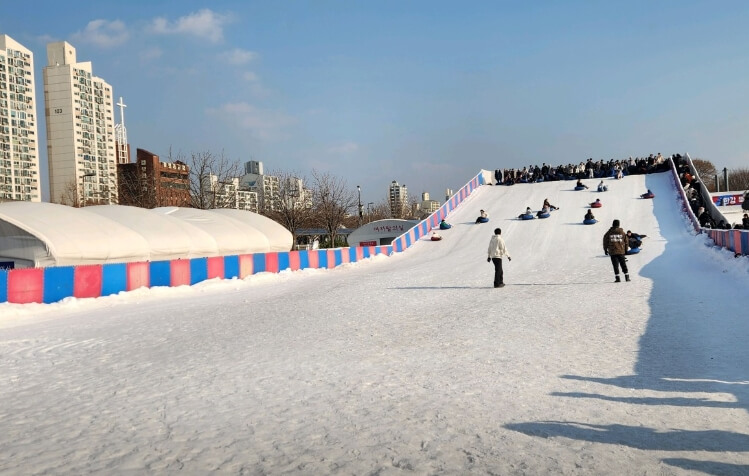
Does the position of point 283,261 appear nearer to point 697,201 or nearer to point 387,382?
point 387,382

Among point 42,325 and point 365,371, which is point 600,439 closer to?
point 365,371

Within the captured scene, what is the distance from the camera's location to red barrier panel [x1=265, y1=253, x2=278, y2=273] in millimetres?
21089

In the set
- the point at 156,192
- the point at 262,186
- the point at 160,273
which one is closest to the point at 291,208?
the point at 156,192

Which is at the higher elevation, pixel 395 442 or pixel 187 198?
pixel 187 198

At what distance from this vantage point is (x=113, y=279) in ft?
50.5

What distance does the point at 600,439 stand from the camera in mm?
4461

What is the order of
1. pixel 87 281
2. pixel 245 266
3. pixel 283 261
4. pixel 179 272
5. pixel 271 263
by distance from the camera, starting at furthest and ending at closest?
pixel 283 261 < pixel 271 263 < pixel 245 266 < pixel 179 272 < pixel 87 281

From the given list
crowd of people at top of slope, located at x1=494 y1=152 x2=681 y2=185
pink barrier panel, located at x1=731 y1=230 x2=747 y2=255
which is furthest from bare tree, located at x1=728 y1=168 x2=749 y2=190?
pink barrier panel, located at x1=731 y1=230 x2=747 y2=255

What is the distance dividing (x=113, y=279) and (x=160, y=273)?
1.52 m

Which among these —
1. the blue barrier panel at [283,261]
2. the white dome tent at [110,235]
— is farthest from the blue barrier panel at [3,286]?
the blue barrier panel at [283,261]

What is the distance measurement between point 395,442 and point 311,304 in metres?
8.83

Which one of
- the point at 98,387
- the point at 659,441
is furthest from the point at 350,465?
the point at 98,387

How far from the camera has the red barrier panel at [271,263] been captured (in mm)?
21089

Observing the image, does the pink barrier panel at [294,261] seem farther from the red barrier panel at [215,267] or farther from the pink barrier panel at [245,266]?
the red barrier panel at [215,267]
